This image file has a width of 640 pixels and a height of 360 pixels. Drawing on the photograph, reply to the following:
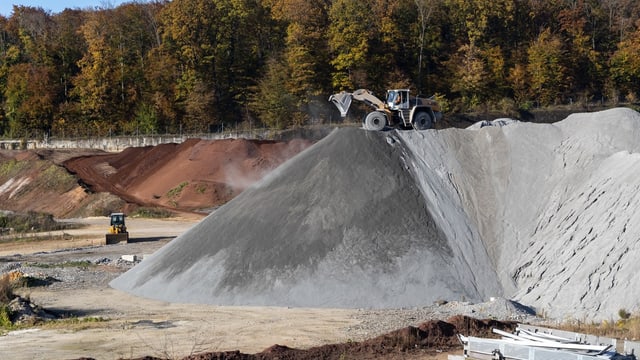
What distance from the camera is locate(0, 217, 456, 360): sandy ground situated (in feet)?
54.8

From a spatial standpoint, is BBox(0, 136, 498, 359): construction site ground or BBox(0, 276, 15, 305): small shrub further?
BBox(0, 276, 15, 305): small shrub

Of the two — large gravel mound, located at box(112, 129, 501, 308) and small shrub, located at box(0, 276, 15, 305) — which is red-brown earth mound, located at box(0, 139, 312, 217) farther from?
small shrub, located at box(0, 276, 15, 305)

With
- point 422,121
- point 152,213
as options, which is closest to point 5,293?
point 422,121

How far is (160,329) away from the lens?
1889 centimetres

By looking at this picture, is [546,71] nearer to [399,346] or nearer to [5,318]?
[5,318]

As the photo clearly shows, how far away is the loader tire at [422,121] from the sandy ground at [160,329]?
1094cm

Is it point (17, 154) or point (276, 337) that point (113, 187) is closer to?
point (17, 154)

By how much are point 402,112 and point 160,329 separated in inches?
573

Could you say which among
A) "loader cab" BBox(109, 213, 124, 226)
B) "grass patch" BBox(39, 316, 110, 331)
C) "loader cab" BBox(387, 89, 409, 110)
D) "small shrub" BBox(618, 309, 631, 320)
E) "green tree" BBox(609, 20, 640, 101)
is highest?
"green tree" BBox(609, 20, 640, 101)

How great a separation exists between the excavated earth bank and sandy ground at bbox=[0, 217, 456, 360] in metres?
0.93

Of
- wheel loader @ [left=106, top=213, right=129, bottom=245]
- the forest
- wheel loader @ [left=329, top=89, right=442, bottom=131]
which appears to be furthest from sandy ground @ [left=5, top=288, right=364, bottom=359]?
the forest

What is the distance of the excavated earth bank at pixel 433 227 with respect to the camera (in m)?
21.2

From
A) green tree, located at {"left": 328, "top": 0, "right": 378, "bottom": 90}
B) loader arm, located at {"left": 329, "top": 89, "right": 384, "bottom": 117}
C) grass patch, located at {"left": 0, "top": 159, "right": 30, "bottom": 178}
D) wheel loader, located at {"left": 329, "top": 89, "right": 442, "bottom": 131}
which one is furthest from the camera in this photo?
green tree, located at {"left": 328, "top": 0, "right": 378, "bottom": 90}

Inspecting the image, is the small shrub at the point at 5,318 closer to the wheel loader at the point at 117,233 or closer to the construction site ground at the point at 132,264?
the construction site ground at the point at 132,264
